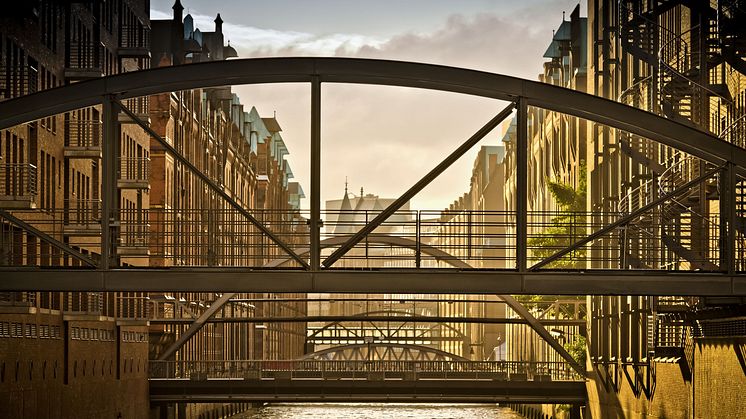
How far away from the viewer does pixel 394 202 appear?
72.4 feet

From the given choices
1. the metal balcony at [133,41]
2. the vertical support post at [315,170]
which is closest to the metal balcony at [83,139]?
the metal balcony at [133,41]

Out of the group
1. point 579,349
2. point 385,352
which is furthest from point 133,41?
point 385,352

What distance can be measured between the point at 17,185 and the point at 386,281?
1679 centimetres

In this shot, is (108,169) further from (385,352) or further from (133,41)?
(385,352)

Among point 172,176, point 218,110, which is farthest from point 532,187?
point 172,176

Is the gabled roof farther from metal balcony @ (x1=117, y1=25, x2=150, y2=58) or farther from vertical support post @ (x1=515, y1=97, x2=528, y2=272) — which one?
vertical support post @ (x1=515, y1=97, x2=528, y2=272)

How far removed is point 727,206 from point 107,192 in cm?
895

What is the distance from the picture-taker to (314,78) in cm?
2247

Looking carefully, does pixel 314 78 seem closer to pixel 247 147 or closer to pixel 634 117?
pixel 634 117

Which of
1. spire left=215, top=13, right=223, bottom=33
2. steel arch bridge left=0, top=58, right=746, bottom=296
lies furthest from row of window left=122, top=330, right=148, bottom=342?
spire left=215, top=13, right=223, bottom=33

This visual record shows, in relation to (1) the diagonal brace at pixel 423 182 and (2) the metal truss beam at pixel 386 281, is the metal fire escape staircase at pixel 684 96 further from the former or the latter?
(1) the diagonal brace at pixel 423 182

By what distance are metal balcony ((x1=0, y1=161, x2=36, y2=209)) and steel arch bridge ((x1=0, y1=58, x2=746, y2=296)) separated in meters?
9.69

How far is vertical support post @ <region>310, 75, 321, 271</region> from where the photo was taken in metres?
22.4

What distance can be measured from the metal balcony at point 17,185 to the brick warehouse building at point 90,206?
42mm
